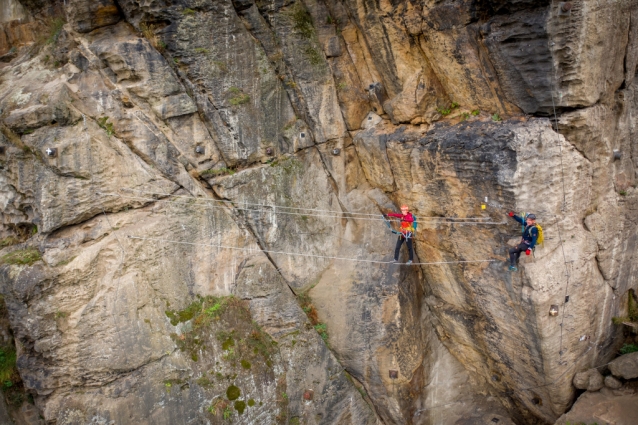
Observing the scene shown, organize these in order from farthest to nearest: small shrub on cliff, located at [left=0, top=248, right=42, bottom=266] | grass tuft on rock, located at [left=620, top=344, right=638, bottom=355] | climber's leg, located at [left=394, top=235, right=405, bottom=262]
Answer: grass tuft on rock, located at [left=620, top=344, right=638, bottom=355], climber's leg, located at [left=394, top=235, right=405, bottom=262], small shrub on cliff, located at [left=0, top=248, right=42, bottom=266]

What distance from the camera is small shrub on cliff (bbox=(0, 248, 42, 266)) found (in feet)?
31.6

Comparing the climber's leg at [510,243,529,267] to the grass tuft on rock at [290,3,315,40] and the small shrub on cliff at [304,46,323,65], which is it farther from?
the grass tuft on rock at [290,3,315,40]

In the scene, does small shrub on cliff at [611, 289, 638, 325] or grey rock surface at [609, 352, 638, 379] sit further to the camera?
small shrub on cliff at [611, 289, 638, 325]

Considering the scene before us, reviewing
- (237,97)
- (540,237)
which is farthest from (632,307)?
(237,97)

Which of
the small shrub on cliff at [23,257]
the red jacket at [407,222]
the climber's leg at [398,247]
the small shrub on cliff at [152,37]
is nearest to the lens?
the small shrub on cliff at [23,257]

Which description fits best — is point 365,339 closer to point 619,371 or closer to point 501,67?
point 619,371

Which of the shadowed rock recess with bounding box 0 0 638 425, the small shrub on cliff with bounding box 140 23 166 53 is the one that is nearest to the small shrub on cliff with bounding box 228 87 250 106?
the shadowed rock recess with bounding box 0 0 638 425

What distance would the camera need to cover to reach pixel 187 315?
10.5m

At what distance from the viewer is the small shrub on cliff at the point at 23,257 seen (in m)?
9.62

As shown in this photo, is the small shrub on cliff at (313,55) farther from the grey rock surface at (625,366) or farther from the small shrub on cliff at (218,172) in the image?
the grey rock surface at (625,366)

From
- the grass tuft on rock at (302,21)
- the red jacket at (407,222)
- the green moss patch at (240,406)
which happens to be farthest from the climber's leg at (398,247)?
the grass tuft on rock at (302,21)

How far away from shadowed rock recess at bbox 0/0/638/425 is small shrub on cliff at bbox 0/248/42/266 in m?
0.08

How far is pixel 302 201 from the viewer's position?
11680 mm

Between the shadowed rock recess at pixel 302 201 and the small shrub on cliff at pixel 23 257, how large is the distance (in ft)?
0.27
